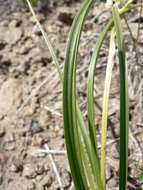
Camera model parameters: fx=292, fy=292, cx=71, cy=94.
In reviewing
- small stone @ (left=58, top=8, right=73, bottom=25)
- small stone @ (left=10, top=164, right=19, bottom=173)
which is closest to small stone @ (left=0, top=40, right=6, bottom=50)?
small stone @ (left=58, top=8, right=73, bottom=25)

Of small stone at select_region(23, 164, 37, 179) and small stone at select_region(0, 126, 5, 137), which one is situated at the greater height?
small stone at select_region(0, 126, 5, 137)

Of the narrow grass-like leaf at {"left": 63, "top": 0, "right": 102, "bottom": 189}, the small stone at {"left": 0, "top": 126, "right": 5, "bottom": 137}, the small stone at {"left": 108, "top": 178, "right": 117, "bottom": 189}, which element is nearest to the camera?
the narrow grass-like leaf at {"left": 63, "top": 0, "right": 102, "bottom": 189}

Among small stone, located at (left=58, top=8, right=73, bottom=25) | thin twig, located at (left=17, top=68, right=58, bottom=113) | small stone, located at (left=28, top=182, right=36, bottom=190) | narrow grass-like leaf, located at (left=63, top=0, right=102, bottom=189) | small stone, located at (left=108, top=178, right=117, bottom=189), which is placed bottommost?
small stone, located at (left=108, top=178, right=117, bottom=189)

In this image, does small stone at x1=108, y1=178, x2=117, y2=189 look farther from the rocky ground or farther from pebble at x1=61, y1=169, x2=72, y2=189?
pebble at x1=61, y1=169, x2=72, y2=189

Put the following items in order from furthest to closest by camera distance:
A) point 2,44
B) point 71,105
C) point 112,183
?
1. point 2,44
2. point 112,183
3. point 71,105

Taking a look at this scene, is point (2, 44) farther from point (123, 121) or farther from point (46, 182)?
point (123, 121)

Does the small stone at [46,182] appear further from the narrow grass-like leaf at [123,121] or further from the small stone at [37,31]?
the small stone at [37,31]

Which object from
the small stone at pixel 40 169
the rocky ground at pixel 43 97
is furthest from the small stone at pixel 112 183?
the small stone at pixel 40 169

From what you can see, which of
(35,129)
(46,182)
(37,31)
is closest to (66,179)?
(46,182)
